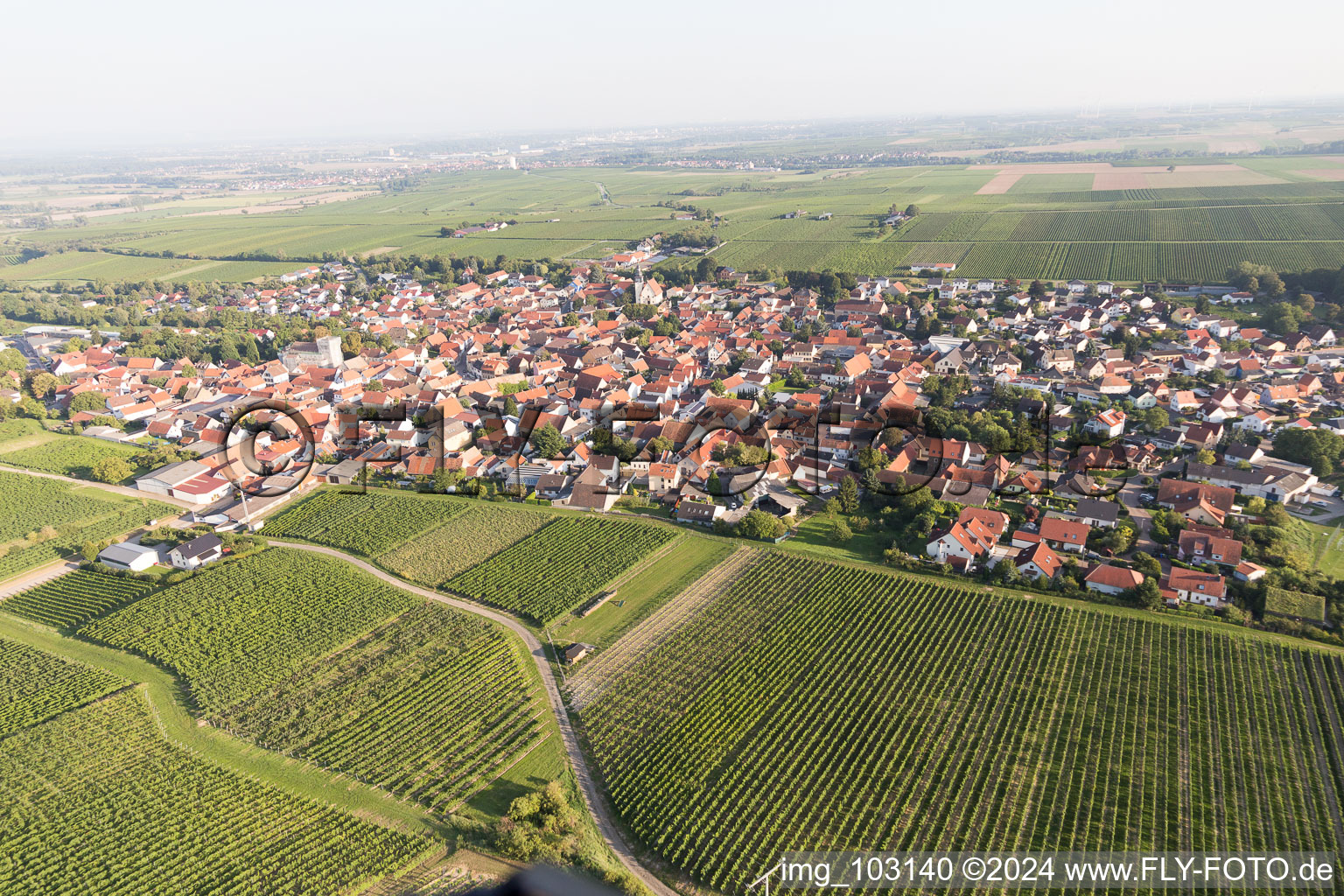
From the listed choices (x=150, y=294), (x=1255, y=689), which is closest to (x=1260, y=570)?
(x=1255, y=689)

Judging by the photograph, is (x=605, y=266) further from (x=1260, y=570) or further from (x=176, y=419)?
(x=1260, y=570)

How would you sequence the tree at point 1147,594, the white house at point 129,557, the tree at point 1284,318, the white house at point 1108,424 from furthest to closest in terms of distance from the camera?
the tree at point 1284,318 < the white house at point 1108,424 < the white house at point 129,557 < the tree at point 1147,594

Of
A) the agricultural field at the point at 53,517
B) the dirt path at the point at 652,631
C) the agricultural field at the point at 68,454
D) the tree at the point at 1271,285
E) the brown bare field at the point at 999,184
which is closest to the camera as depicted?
the dirt path at the point at 652,631

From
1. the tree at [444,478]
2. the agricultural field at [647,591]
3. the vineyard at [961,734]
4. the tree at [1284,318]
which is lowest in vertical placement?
the vineyard at [961,734]

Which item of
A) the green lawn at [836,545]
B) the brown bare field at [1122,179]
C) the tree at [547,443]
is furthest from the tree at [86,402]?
the brown bare field at [1122,179]

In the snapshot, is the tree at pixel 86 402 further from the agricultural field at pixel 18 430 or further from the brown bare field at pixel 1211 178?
the brown bare field at pixel 1211 178

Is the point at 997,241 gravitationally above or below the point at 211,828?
above
